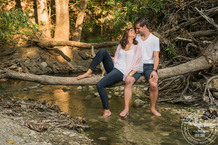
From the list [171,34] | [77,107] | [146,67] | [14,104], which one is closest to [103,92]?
[146,67]

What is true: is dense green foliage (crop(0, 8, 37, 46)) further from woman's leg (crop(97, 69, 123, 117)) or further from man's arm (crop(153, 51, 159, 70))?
man's arm (crop(153, 51, 159, 70))

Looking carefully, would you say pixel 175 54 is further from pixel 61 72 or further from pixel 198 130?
pixel 61 72

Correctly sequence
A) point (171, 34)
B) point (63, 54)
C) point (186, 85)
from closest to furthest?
point (186, 85)
point (171, 34)
point (63, 54)

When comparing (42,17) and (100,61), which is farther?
(42,17)

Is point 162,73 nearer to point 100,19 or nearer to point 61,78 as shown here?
point 61,78

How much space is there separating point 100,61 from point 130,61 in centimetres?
62

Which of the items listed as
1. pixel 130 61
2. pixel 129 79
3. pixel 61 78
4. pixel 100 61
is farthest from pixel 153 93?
pixel 61 78

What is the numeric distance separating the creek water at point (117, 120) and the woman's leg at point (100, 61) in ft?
3.30

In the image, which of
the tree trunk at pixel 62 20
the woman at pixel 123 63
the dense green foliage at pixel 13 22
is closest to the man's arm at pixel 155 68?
the woman at pixel 123 63

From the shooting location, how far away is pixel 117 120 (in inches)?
210

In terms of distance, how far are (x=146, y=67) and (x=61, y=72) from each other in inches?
314

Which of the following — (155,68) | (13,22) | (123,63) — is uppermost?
(13,22)

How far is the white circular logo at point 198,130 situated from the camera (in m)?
4.26

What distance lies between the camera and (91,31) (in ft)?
59.3
